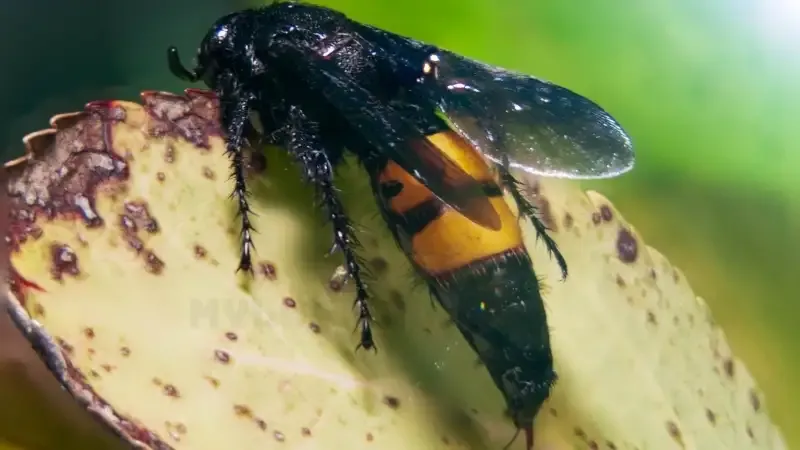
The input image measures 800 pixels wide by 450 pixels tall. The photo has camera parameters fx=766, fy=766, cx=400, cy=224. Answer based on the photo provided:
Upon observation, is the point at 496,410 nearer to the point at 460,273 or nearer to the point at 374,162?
the point at 460,273

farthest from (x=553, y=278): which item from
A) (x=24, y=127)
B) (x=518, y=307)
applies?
(x=24, y=127)

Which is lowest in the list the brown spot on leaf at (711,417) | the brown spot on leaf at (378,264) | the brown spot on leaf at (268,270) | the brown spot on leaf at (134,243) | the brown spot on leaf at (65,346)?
→ the brown spot on leaf at (711,417)

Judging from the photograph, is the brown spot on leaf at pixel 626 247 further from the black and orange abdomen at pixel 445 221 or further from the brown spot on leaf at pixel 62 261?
the brown spot on leaf at pixel 62 261

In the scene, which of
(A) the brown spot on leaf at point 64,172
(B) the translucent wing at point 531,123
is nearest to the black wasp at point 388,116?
(B) the translucent wing at point 531,123

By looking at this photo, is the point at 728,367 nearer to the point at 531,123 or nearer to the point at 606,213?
the point at 606,213

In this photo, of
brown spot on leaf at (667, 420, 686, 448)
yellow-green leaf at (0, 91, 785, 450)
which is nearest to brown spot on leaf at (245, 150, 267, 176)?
yellow-green leaf at (0, 91, 785, 450)

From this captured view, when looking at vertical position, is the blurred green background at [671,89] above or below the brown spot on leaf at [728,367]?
above

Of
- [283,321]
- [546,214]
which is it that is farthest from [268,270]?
[546,214]
